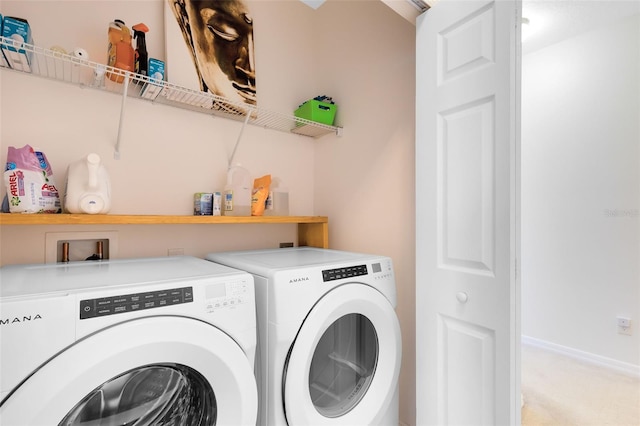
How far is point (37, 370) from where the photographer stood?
722 mm

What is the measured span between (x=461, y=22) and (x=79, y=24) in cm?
170

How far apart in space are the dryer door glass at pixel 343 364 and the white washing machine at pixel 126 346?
0.37m

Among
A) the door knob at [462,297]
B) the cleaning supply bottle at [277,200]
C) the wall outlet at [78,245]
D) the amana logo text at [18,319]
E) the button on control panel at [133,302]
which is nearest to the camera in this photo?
the amana logo text at [18,319]

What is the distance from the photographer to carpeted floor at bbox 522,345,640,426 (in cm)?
173

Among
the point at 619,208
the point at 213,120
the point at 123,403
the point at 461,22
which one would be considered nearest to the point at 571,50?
the point at 619,208

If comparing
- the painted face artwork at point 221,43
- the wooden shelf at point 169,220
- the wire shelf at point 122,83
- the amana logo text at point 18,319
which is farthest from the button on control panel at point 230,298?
the painted face artwork at point 221,43

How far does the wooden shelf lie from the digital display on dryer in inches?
23.7

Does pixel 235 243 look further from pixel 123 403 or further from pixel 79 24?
pixel 79 24

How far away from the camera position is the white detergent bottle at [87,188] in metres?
1.27

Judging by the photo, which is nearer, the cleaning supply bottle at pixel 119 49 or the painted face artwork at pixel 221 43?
the cleaning supply bottle at pixel 119 49

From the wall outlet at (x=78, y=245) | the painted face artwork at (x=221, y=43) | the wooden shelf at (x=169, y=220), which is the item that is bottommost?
the wall outlet at (x=78, y=245)

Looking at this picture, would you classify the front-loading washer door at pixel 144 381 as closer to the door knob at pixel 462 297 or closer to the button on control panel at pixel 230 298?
the button on control panel at pixel 230 298

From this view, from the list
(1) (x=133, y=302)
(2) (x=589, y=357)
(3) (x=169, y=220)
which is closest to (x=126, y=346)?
(1) (x=133, y=302)

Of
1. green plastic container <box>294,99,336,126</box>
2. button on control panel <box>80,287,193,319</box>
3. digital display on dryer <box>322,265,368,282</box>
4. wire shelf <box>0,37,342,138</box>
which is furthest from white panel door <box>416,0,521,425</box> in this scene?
button on control panel <box>80,287,193,319</box>
